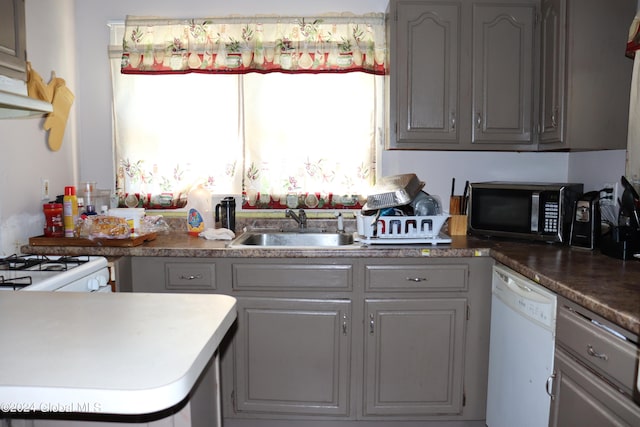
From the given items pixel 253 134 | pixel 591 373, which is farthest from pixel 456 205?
pixel 591 373

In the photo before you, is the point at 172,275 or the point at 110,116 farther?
the point at 110,116

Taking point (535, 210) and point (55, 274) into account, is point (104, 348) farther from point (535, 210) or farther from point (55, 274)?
point (535, 210)

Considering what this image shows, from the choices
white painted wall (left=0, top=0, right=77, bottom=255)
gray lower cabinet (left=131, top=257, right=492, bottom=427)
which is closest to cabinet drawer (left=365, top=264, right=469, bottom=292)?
gray lower cabinet (left=131, top=257, right=492, bottom=427)

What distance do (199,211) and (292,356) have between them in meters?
0.98

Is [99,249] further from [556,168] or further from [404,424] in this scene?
[556,168]

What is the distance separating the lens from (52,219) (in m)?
2.40

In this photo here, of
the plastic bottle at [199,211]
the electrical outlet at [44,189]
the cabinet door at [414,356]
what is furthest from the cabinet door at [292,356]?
the electrical outlet at [44,189]

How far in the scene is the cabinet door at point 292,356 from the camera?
223 cm

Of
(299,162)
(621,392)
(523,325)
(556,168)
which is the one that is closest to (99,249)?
(299,162)

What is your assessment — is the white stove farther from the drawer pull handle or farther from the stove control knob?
the drawer pull handle

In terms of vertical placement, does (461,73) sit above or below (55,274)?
above

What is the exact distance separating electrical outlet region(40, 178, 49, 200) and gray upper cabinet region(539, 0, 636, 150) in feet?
8.65

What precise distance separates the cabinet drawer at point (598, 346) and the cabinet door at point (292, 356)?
3.16ft

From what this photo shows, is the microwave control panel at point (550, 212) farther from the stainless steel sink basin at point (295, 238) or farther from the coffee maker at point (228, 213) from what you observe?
the coffee maker at point (228, 213)
